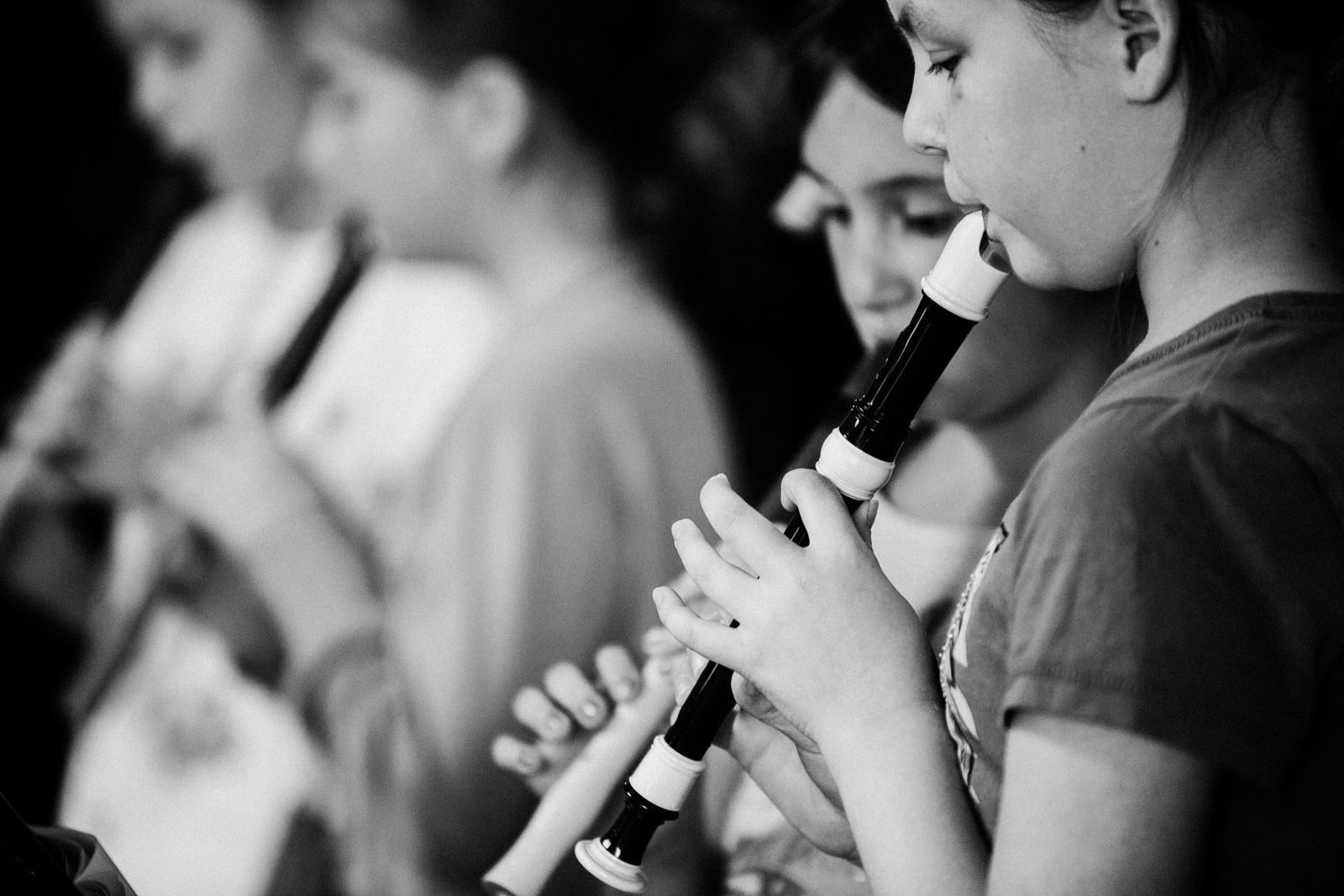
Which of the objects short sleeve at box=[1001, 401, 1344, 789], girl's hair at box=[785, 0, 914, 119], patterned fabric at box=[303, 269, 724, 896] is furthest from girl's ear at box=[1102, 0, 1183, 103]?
patterned fabric at box=[303, 269, 724, 896]

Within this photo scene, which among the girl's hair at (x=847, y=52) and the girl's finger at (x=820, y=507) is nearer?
the girl's finger at (x=820, y=507)

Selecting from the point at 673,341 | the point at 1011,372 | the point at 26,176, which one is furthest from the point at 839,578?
the point at 26,176

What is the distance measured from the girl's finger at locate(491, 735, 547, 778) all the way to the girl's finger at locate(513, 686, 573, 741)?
22 millimetres

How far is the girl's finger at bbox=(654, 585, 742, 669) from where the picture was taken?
0.52 meters

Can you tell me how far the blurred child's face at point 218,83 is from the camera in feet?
3.60

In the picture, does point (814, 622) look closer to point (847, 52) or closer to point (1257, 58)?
point (1257, 58)

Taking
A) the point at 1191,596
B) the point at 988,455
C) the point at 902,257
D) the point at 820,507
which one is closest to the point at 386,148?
the point at 902,257

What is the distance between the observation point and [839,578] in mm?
502

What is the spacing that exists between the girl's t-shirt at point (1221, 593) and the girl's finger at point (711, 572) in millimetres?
126

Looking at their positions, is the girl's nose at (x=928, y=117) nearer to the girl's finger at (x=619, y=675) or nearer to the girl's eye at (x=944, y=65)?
the girl's eye at (x=944, y=65)

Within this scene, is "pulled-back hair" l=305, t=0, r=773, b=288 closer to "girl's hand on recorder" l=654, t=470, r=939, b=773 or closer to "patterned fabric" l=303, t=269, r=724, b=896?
"patterned fabric" l=303, t=269, r=724, b=896

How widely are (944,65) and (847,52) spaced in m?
0.38

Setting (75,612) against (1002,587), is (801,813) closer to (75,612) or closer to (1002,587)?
(1002,587)

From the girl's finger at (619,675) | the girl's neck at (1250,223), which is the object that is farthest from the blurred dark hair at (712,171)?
the girl's neck at (1250,223)
